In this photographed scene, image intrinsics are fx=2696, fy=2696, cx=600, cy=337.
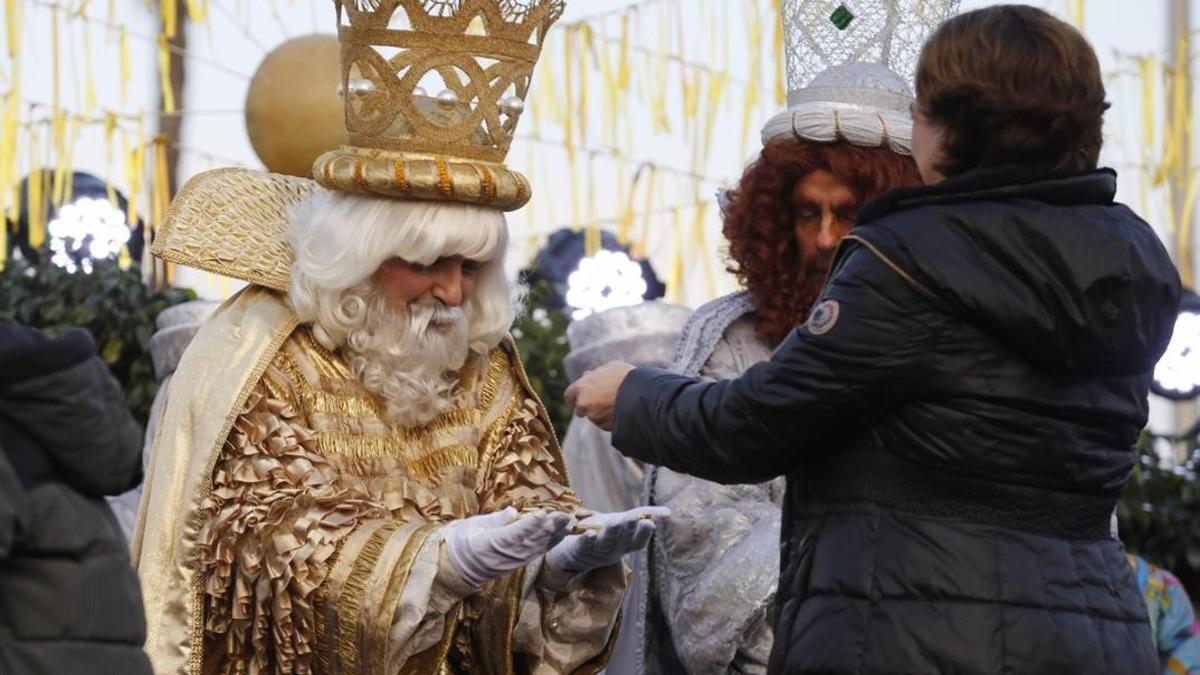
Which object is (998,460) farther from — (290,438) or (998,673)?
(290,438)

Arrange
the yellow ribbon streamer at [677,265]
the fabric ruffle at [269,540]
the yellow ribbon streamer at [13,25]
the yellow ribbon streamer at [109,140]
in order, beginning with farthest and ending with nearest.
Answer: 1. the yellow ribbon streamer at [677,265]
2. the yellow ribbon streamer at [109,140]
3. the yellow ribbon streamer at [13,25]
4. the fabric ruffle at [269,540]

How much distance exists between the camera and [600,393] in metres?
4.02

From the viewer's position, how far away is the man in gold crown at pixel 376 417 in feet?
15.3

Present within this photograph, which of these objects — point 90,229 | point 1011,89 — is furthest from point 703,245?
point 1011,89

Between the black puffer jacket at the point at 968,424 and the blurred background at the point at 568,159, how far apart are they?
4715 millimetres

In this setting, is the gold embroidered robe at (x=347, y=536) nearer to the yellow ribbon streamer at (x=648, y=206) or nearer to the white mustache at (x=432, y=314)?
the white mustache at (x=432, y=314)

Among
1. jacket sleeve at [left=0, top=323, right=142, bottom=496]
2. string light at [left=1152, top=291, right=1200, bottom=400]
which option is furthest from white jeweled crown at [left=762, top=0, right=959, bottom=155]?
string light at [left=1152, top=291, right=1200, bottom=400]

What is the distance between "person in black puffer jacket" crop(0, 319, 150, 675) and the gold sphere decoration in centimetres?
374

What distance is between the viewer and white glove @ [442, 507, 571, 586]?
14.6 ft

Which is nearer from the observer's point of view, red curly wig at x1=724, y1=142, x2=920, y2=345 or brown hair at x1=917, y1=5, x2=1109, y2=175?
brown hair at x1=917, y1=5, x2=1109, y2=175

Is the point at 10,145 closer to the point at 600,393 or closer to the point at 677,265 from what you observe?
the point at 677,265

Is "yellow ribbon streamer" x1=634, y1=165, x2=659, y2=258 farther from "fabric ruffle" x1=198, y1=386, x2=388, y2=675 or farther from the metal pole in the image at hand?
"fabric ruffle" x1=198, y1=386, x2=388, y2=675

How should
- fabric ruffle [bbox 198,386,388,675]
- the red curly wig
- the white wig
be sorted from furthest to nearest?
1. the red curly wig
2. the white wig
3. fabric ruffle [bbox 198,386,388,675]

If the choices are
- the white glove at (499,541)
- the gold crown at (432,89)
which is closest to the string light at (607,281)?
the gold crown at (432,89)
